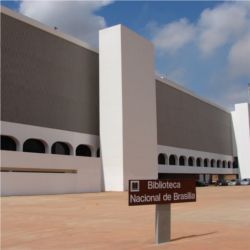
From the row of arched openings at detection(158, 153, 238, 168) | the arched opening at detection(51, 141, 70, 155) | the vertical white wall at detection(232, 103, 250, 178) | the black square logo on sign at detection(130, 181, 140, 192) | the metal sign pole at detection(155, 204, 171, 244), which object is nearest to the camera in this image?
the black square logo on sign at detection(130, 181, 140, 192)

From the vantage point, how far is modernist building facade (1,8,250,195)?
139 ft

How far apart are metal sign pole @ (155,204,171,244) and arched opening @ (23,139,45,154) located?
35.5 meters

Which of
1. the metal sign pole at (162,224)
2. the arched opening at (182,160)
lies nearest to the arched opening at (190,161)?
the arched opening at (182,160)

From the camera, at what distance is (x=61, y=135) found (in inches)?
1914

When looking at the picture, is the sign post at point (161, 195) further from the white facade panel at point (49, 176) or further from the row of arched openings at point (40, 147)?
the row of arched openings at point (40, 147)

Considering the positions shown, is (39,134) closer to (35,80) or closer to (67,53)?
(35,80)

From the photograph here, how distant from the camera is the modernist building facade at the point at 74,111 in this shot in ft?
139

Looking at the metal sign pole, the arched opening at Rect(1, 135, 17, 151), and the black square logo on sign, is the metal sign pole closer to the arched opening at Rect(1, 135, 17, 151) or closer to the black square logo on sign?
the black square logo on sign

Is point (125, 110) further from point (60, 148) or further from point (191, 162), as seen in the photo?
point (191, 162)

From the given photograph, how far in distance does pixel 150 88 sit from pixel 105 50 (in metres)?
8.07

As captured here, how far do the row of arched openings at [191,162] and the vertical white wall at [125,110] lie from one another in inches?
517

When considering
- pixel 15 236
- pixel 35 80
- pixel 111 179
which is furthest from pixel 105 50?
pixel 15 236

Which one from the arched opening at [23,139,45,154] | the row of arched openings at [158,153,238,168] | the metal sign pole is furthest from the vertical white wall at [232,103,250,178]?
the metal sign pole

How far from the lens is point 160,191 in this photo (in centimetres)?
1065
